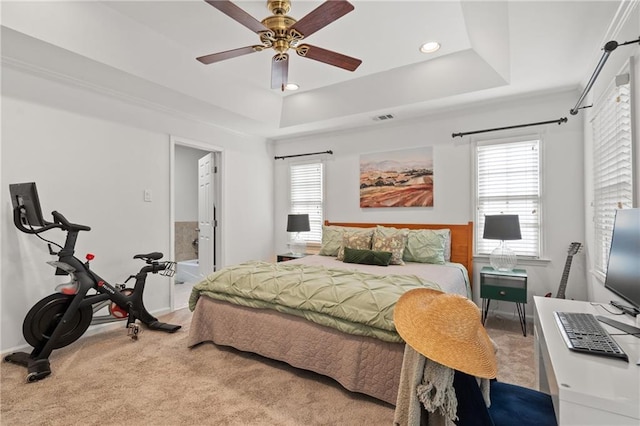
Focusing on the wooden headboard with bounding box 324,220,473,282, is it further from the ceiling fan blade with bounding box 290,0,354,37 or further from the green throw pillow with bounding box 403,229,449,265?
the ceiling fan blade with bounding box 290,0,354,37

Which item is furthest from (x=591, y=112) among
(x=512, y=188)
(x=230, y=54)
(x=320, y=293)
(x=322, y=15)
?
(x=230, y=54)

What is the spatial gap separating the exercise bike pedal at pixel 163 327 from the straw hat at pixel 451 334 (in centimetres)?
284

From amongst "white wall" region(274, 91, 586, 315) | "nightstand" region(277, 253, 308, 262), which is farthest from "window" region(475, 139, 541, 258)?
"nightstand" region(277, 253, 308, 262)

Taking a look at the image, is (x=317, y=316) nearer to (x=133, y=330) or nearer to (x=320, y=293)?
(x=320, y=293)

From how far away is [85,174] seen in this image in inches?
122

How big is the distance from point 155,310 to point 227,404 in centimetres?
217

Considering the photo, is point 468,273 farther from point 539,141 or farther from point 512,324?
point 539,141

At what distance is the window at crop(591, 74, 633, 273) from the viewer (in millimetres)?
1991

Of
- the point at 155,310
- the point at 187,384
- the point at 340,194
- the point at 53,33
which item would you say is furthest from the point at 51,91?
the point at 340,194

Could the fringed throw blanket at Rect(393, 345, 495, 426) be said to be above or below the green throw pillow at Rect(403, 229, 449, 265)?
below

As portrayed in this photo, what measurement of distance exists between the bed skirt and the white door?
1891 millimetres

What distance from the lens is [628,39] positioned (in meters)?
1.94

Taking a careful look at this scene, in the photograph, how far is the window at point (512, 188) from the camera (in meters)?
3.52

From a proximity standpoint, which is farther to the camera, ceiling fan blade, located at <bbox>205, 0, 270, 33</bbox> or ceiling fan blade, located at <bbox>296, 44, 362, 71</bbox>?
ceiling fan blade, located at <bbox>296, 44, 362, 71</bbox>
